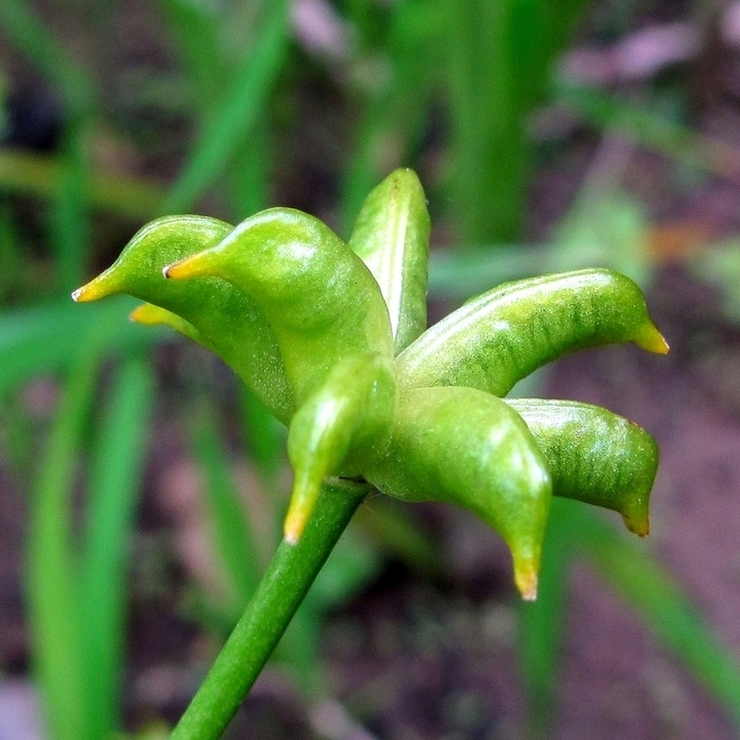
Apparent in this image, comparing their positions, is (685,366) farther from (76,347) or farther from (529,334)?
(529,334)

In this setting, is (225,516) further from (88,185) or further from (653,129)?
→ (653,129)

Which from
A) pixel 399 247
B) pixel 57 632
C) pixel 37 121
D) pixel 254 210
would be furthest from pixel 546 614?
pixel 37 121

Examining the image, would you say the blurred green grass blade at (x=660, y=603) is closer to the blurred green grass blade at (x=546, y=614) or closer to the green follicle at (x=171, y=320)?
the blurred green grass blade at (x=546, y=614)

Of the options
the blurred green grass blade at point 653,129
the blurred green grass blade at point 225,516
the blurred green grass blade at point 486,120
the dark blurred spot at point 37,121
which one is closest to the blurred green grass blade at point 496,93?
the blurred green grass blade at point 486,120

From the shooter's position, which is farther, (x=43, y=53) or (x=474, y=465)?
(x=43, y=53)

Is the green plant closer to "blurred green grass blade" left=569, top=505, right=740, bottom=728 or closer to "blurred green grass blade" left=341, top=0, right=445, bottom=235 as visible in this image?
"blurred green grass blade" left=569, top=505, right=740, bottom=728

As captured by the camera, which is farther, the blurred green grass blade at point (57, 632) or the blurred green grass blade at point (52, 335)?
the blurred green grass blade at point (52, 335)
